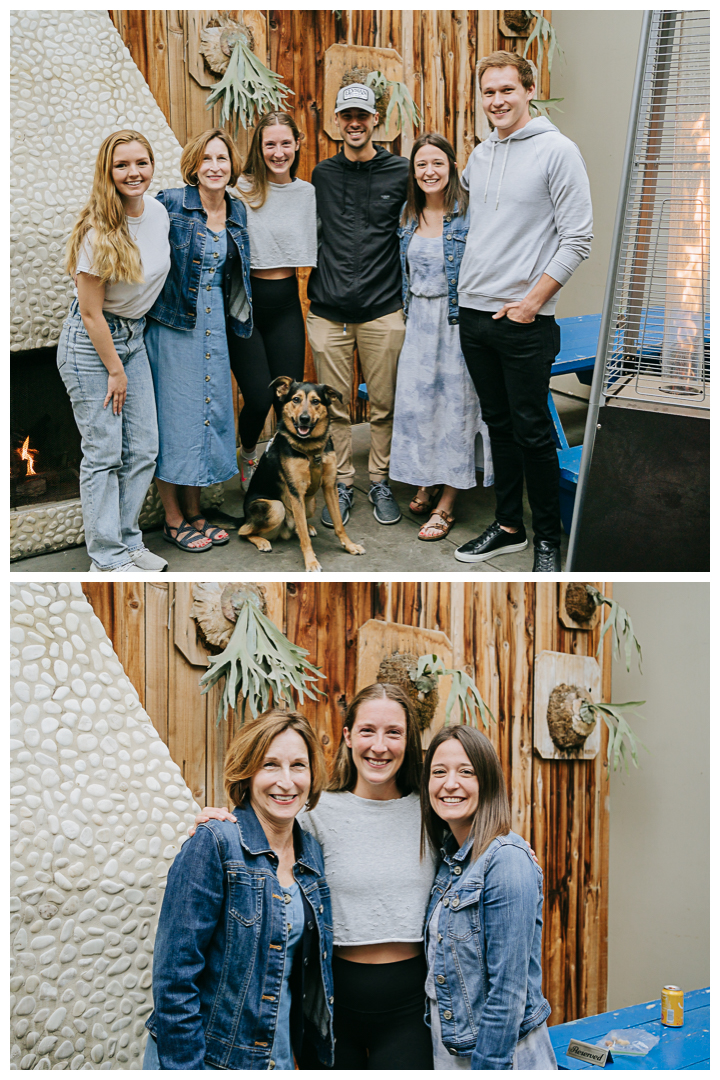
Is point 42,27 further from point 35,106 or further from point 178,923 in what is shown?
point 178,923

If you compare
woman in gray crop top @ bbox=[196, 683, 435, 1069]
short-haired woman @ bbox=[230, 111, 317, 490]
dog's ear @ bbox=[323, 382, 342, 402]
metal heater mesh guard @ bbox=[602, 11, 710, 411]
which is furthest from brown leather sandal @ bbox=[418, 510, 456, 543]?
woman in gray crop top @ bbox=[196, 683, 435, 1069]

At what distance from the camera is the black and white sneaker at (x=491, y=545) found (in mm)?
3766

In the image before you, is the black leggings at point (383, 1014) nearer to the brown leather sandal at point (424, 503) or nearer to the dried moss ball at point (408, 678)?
the dried moss ball at point (408, 678)

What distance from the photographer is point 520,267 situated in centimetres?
320

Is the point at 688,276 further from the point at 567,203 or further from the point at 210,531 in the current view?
the point at 210,531

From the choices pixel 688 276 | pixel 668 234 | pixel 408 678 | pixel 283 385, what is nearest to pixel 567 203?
pixel 668 234

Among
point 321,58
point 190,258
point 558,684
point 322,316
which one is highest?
point 321,58

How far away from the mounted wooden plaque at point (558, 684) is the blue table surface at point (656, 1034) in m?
1.08

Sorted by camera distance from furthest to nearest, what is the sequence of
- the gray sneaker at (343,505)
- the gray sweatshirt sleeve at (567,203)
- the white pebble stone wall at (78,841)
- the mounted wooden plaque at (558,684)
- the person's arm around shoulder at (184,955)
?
the gray sneaker at (343,505)
the mounted wooden plaque at (558,684)
the gray sweatshirt sleeve at (567,203)
the white pebble stone wall at (78,841)
the person's arm around shoulder at (184,955)

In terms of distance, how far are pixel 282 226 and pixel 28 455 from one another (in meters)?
1.52

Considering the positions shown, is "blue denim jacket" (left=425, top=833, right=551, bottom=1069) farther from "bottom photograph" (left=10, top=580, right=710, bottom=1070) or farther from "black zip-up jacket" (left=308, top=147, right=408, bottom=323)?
"black zip-up jacket" (left=308, top=147, right=408, bottom=323)

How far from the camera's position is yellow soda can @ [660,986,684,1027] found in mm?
3221

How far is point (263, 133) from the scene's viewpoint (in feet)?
10.9

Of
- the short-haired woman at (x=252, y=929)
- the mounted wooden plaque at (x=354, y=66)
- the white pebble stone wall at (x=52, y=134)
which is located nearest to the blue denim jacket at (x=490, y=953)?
the short-haired woman at (x=252, y=929)
